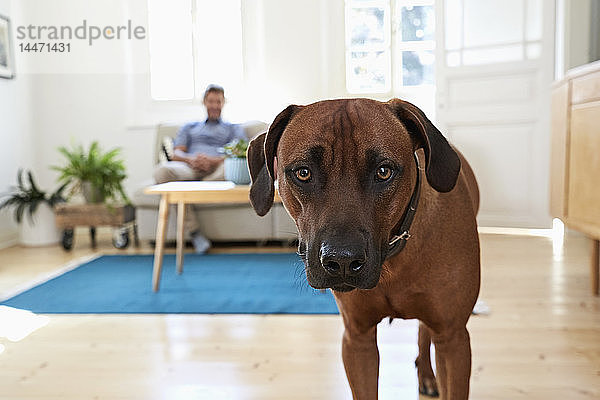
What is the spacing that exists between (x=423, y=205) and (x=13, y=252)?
389cm

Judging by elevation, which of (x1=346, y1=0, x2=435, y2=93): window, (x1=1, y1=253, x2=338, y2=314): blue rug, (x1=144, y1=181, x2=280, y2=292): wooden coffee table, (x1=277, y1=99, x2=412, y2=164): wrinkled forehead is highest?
(x1=346, y1=0, x2=435, y2=93): window

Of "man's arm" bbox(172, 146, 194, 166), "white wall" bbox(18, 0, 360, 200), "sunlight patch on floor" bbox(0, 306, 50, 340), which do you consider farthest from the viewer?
"white wall" bbox(18, 0, 360, 200)

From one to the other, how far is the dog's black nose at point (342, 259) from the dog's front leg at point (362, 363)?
41 centimetres

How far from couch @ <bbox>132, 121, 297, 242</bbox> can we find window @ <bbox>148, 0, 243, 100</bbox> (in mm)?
1372

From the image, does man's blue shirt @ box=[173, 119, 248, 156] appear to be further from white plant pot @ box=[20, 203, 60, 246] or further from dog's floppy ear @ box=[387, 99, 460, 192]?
dog's floppy ear @ box=[387, 99, 460, 192]

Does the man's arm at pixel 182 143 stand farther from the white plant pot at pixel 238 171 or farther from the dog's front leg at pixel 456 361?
the dog's front leg at pixel 456 361

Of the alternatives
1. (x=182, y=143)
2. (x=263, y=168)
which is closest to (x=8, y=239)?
(x=182, y=143)

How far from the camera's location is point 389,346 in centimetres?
198

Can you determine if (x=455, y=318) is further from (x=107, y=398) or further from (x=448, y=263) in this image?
(x=107, y=398)

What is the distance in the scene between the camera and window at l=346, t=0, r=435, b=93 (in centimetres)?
501

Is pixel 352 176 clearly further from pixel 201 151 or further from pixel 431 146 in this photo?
pixel 201 151

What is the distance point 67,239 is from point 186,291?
70.5 inches

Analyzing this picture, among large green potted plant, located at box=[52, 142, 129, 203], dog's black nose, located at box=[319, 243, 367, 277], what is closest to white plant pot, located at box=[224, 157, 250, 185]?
large green potted plant, located at box=[52, 142, 129, 203]

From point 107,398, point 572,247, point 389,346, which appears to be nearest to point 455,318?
point 389,346
